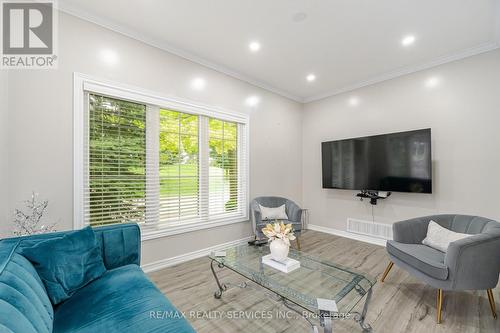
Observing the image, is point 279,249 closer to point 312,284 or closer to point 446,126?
point 312,284

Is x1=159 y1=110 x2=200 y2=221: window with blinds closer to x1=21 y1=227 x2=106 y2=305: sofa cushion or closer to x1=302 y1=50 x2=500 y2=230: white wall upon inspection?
x1=21 y1=227 x2=106 y2=305: sofa cushion

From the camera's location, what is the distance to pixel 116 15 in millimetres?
2377

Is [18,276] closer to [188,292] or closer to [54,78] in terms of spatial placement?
[188,292]

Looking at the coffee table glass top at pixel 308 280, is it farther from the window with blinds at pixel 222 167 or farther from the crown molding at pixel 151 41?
the crown molding at pixel 151 41

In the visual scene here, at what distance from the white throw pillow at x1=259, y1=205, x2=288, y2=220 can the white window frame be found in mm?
402

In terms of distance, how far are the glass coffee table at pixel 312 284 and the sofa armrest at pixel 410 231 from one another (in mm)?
985

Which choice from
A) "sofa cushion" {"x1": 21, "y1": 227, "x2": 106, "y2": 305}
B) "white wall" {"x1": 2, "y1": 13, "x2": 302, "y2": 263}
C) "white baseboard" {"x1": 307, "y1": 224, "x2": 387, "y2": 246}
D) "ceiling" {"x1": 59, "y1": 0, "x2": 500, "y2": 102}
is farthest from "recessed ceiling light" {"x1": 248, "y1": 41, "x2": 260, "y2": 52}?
"white baseboard" {"x1": 307, "y1": 224, "x2": 387, "y2": 246}

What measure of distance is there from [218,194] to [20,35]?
110 inches

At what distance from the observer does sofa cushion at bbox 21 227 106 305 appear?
134cm

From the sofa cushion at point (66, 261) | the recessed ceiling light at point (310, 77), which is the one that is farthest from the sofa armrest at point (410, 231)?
the sofa cushion at point (66, 261)

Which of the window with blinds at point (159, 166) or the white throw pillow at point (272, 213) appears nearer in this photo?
the window with blinds at point (159, 166)

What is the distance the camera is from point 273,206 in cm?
390

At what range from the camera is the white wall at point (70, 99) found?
2.03m

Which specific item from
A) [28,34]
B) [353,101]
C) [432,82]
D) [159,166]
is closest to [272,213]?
[159,166]
